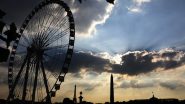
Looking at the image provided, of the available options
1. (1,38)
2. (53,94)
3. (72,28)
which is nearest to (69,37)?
(72,28)

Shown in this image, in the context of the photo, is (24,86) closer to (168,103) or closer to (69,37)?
(69,37)

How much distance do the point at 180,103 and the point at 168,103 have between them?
11.4 ft

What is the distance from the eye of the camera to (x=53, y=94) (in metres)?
41.4

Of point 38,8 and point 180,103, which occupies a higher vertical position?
point 38,8

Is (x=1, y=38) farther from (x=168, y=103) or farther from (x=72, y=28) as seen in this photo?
(x=168, y=103)

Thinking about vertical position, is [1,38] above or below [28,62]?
below

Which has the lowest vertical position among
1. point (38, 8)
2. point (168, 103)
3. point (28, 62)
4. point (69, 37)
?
point (168, 103)

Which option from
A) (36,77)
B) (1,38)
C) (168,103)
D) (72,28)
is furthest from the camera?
(168,103)

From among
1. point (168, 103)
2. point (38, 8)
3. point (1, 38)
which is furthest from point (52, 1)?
point (1, 38)

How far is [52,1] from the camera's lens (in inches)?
1740

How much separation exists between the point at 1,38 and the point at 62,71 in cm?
3235

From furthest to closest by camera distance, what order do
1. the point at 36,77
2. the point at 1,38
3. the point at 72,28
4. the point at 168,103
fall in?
1. the point at 168,103
2. the point at 72,28
3. the point at 36,77
4. the point at 1,38

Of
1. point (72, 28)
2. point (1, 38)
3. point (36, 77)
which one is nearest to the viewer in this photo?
point (1, 38)

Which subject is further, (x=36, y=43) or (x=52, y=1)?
(x=52, y=1)
